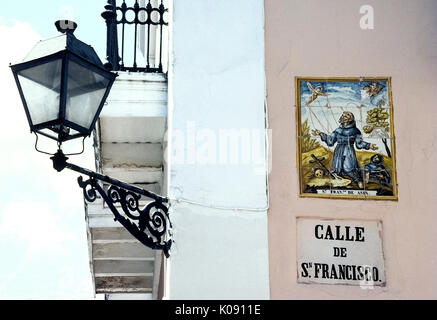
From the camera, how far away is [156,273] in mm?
9586

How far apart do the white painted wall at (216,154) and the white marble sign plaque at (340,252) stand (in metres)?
0.28

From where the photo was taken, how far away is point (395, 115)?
18.9ft

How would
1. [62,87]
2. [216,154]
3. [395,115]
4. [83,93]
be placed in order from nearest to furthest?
[62,87]
[83,93]
[216,154]
[395,115]

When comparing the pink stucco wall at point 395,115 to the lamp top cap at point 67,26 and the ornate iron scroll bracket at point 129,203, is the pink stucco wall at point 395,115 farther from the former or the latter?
the lamp top cap at point 67,26

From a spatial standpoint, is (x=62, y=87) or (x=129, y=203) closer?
(x=62, y=87)

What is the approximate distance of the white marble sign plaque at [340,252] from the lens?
5.40m

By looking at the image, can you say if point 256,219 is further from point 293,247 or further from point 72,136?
point 72,136

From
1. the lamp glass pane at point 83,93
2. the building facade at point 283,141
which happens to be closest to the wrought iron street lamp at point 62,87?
the lamp glass pane at point 83,93

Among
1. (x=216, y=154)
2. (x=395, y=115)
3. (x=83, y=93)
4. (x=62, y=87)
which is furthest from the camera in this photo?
(x=395, y=115)

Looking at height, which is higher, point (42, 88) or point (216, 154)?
point (42, 88)

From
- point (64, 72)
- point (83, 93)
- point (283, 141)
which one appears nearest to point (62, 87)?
point (64, 72)

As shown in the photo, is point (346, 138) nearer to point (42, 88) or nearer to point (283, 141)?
point (283, 141)

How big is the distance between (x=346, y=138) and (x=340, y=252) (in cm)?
84

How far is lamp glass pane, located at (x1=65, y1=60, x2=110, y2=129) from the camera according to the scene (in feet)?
15.9
